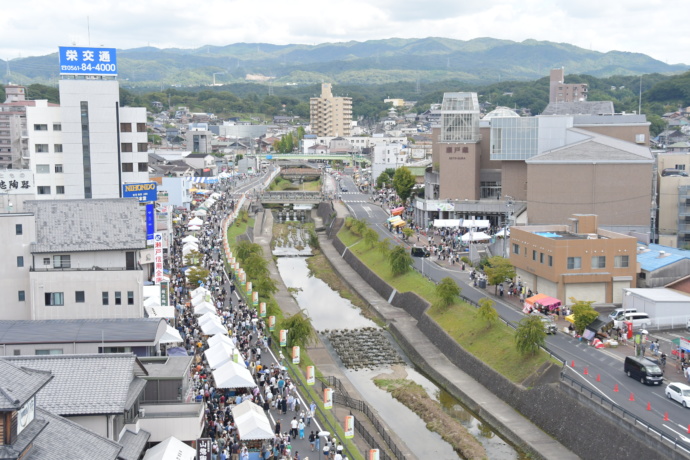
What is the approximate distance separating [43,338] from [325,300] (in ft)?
89.8

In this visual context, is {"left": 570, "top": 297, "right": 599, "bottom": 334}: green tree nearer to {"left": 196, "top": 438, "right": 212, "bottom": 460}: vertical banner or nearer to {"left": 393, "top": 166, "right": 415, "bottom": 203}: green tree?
{"left": 196, "top": 438, "right": 212, "bottom": 460}: vertical banner

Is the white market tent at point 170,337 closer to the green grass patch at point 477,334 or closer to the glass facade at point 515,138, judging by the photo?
the green grass patch at point 477,334

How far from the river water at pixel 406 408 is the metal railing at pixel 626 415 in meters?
2.91

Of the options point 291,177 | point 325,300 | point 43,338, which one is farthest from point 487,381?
point 291,177

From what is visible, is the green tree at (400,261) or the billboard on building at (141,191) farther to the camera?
the green tree at (400,261)

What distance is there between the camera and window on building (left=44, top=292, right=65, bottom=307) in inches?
1014

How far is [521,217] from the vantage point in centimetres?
5638

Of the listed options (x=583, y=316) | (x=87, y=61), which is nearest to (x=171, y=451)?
(x=583, y=316)

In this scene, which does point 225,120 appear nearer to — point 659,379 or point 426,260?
point 426,260

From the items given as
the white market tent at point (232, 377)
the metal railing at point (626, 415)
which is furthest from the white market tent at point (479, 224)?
the white market tent at point (232, 377)

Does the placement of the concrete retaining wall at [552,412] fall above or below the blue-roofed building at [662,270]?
below

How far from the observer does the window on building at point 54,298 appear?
84.5ft

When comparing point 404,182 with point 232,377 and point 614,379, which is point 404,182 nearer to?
point 614,379

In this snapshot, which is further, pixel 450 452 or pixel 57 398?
pixel 450 452
